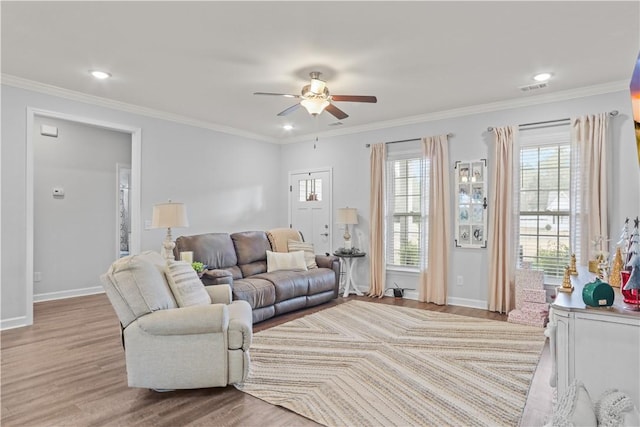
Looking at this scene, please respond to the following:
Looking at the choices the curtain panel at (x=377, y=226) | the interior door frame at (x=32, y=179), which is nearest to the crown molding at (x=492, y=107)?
the curtain panel at (x=377, y=226)

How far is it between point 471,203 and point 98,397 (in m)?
4.57

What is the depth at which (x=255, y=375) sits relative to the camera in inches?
113

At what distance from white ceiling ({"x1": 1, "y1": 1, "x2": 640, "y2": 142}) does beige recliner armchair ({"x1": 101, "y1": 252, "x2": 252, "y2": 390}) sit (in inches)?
72.9

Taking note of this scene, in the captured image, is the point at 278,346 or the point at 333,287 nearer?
the point at 278,346

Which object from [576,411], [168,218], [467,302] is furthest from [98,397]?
[467,302]

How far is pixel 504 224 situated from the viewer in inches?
186

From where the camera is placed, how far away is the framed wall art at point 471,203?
16.3 feet

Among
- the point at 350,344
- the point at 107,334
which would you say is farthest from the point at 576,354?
the point at 107,334

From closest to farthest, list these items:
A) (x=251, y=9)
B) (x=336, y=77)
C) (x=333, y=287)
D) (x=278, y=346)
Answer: (x=251, y=9) → (x=278, y=346) → (x=336, y=77) → (x=333, y=287)

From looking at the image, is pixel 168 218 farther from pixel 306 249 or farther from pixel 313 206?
pixel 313 206

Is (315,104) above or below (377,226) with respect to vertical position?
above

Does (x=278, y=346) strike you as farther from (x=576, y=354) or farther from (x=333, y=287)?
(x=576, y=354)

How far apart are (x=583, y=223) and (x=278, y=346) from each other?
3590 mm

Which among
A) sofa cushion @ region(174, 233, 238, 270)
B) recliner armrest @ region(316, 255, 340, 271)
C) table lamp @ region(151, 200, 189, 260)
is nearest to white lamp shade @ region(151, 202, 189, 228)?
table lamp @ region(151, 200, 189, 260)
